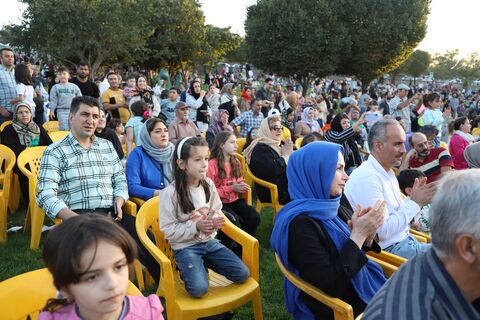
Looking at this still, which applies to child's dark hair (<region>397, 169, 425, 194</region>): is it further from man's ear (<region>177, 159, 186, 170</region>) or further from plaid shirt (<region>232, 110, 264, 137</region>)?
plaid shirt (<region>232, 110, 264, 137</region>)

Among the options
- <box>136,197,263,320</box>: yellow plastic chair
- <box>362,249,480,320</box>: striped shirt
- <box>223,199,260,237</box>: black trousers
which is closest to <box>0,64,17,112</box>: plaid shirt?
<box>223,199,260,237</box>: black trousers

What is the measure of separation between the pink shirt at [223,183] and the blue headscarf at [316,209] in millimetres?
1893

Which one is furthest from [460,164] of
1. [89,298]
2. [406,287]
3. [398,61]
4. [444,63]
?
[444,63]

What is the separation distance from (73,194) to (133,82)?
5.20 m

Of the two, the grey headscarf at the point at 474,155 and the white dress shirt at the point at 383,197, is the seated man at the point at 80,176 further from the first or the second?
the grey headscarf at the point at 474,155

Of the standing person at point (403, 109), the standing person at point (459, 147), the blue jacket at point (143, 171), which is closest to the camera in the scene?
the blue jacket at point (143, 171)

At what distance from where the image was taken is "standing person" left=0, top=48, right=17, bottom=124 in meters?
6.04

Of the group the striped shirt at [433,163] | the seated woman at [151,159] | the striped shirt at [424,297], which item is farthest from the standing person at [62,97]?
the striped shirt at [424,297]

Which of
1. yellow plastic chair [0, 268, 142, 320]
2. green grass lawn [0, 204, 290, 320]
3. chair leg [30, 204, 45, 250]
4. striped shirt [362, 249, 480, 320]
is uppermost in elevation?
striped shirt [362, 249, 480, 320]

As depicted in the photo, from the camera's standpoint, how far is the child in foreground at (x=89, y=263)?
147 centimetres

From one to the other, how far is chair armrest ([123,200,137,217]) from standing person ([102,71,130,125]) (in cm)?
365

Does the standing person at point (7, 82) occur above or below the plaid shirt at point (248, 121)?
above

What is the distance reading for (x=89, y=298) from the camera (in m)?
1.49

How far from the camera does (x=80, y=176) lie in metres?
3.34
